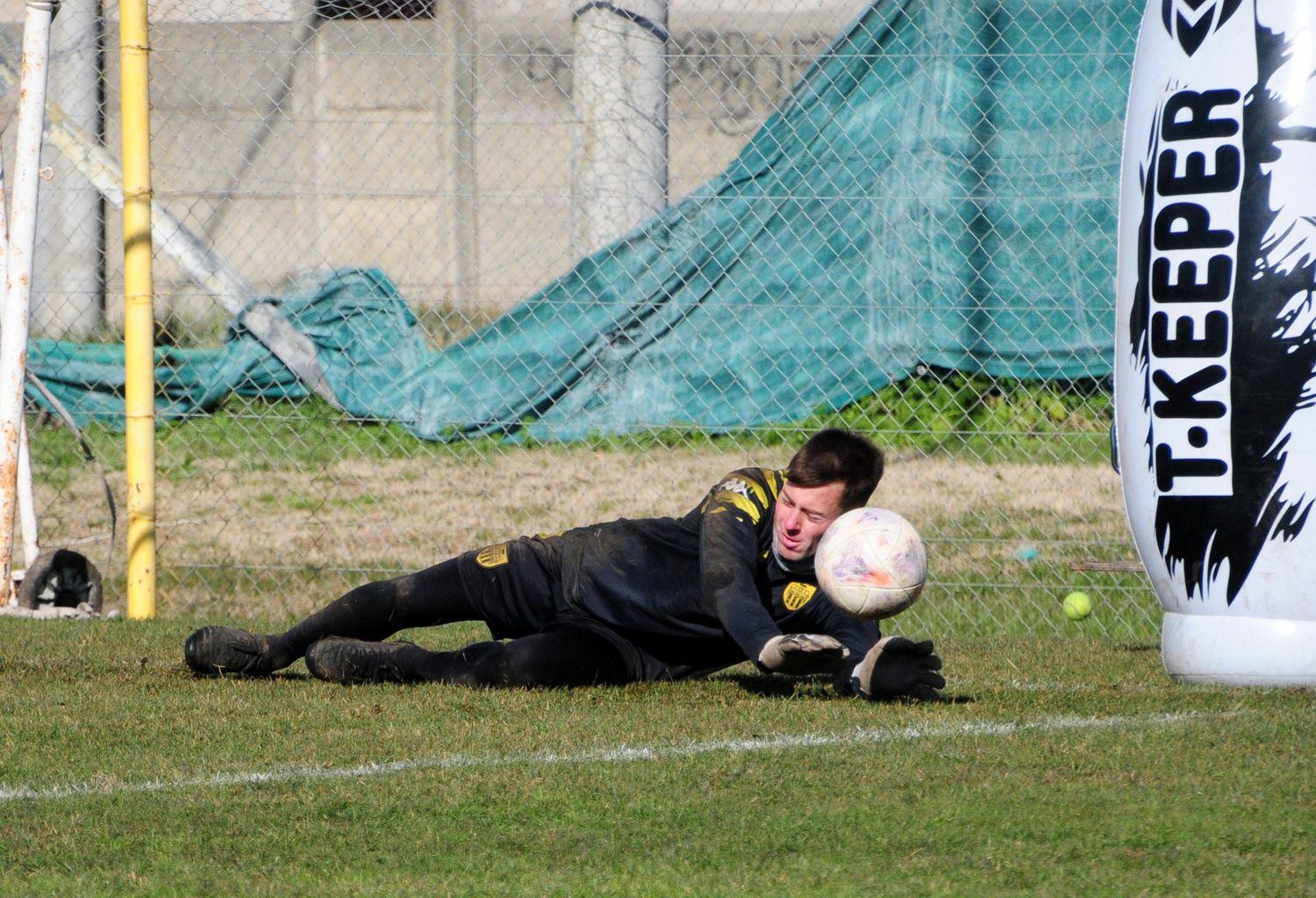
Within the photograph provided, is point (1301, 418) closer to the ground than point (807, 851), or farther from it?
farther from it

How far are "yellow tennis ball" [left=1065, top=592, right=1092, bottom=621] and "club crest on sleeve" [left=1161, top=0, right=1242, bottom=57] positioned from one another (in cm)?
280

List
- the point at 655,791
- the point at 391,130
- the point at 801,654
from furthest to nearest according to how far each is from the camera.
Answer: the point at 391,130 → the point at 801,654 → the point at 655,791

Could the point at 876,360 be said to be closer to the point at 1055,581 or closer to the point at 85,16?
the point at 1055,581

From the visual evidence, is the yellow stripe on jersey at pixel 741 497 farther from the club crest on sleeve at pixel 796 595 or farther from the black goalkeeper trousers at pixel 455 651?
the black goalkeeper trousers at pixel 455 651

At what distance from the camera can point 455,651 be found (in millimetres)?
5695

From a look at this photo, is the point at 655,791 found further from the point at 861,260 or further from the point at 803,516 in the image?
the point at 861,260

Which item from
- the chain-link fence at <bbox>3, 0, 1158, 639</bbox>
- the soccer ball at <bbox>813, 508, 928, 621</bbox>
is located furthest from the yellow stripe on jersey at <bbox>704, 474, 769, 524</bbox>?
the chain-link fence at <bbox>3, 0, 1158, 639</bbox>

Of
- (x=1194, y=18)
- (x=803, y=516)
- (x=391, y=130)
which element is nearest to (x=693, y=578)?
(x=803, y=516)

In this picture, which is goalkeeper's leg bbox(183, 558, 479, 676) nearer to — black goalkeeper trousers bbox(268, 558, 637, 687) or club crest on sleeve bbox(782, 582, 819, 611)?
black goalkeeper trousers bbox(268, 558, 637, 687)

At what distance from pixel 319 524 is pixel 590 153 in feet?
8.26

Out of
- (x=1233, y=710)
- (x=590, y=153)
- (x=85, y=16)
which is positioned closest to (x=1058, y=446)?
(x=590, y=153)

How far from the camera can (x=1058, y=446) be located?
374 inches

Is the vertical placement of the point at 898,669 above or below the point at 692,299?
below

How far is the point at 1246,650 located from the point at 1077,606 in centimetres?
213
